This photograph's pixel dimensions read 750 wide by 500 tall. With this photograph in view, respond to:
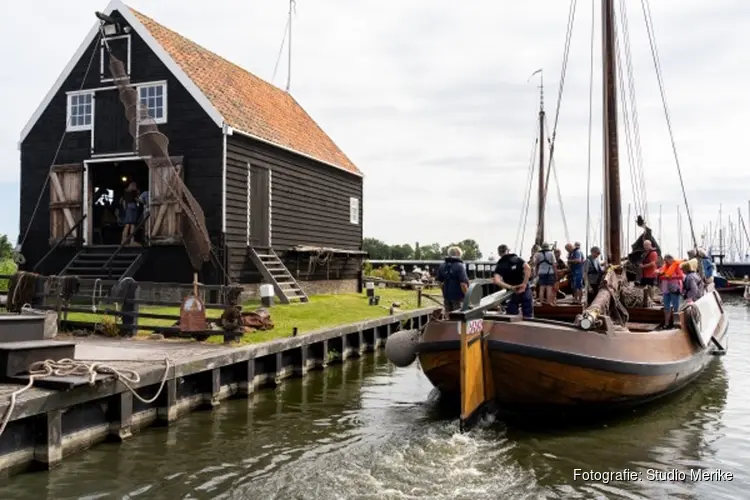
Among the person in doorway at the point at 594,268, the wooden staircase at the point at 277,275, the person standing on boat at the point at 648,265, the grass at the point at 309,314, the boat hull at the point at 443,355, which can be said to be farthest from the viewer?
the wooden staircase at the point at 277,275

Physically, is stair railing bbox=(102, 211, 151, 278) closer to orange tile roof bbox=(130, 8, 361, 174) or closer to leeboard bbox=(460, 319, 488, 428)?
orange tile roof bbox=(130, 8, 361, 174)

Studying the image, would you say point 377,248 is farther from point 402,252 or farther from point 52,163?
point 52,163

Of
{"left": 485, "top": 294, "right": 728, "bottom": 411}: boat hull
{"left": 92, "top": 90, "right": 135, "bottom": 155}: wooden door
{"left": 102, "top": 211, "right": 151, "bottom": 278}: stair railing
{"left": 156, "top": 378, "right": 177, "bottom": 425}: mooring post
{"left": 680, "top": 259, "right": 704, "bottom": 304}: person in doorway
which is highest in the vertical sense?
{"left": 92, "top": 90, "right": 135, "bottom": 155}: wooden door

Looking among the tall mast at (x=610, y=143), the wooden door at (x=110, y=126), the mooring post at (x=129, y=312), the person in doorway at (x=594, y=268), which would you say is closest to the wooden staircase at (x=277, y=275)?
the wooden door at (x=110, y=126)

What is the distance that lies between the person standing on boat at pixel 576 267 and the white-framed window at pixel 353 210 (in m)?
10.4

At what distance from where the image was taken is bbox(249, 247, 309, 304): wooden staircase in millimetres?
16562

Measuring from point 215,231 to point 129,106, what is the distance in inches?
148

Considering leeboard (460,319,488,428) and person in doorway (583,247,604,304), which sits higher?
person in doorway (583,247,604,304)

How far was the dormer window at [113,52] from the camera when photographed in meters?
17.1

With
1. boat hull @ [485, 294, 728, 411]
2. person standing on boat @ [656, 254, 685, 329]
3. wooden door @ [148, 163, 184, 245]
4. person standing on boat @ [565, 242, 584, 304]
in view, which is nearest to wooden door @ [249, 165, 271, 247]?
wooden door @ [148, 163, 184, 245]

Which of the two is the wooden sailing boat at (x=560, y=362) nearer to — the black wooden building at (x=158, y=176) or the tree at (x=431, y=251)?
the black wooden building at (x=158, y=176)

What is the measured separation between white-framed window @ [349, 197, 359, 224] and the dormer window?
9.33m

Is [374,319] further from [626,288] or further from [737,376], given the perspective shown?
[737,376]

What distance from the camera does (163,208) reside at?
16203mm
